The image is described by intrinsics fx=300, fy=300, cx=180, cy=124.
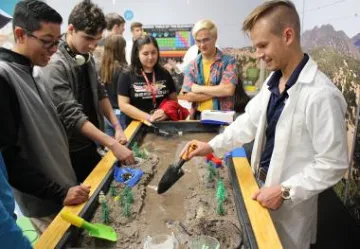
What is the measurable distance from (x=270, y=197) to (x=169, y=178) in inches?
15.9

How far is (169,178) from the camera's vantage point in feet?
4.07

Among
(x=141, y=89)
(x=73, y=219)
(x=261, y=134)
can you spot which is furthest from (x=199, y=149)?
(x=141, y=89)

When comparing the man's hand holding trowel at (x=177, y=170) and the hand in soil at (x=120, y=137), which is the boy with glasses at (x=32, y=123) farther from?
the hand in soil at (x=120, y=137)

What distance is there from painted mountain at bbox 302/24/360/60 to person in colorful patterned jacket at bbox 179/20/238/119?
2.52ft

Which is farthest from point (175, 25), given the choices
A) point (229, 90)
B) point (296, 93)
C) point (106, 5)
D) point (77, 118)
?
point (296, 93)

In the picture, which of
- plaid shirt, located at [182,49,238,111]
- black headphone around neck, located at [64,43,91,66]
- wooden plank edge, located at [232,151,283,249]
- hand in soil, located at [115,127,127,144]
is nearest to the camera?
wooden plank edge, located at [232,151,283,249]

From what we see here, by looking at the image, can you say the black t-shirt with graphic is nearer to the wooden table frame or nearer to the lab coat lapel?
the wooden table frame

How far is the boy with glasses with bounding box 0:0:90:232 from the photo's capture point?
3.39 feet

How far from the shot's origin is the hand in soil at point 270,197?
1.08 metres

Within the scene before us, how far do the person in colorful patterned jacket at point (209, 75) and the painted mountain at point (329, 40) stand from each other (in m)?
0.77

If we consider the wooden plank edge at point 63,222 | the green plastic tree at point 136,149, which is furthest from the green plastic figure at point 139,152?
the wooden plank edge at point 63,222

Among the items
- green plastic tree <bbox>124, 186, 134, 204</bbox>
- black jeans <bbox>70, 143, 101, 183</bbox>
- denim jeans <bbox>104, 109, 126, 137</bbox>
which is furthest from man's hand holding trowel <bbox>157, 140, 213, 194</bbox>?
denim jeans <bbox>104, 109, 126, 137</bbox>

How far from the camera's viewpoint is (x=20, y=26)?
113cm

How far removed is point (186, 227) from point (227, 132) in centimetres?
58
